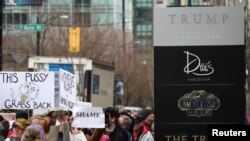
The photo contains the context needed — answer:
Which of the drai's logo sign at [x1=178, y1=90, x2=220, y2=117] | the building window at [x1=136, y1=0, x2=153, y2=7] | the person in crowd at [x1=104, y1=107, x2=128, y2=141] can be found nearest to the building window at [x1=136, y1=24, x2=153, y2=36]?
the building window at [x1=136, y1=0, x2=153, y2=7]

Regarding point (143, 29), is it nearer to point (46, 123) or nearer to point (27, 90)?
point (27, 90)

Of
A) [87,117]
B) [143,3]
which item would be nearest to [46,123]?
[87,117]

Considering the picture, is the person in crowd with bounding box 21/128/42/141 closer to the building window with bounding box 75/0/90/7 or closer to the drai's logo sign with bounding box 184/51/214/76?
the drai's logo sign with bounding box 184/51/214/76

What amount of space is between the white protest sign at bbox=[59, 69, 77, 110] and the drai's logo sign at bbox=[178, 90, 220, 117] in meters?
2.37

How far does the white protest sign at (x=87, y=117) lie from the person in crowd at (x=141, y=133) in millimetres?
658

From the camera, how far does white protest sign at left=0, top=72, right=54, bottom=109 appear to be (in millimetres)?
13656

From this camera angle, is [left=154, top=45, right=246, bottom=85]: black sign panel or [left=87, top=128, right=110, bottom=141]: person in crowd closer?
[left=154, top=45, right=246, bottom=85]: black sign panel

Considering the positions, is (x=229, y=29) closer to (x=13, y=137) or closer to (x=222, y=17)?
(x=222, y=17)

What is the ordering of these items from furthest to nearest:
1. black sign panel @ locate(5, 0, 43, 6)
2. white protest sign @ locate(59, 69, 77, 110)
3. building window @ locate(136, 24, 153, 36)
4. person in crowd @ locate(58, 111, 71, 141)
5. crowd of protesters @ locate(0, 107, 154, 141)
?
1. building window @ locate(136, 24, 153, 36)
2. black sign panel @ locate(5, 0, 43, 6)
3. white protest sign @ locate(59, 69, 77, 110)
4. person in crowd @ locate(58, 111, 71, 141)
5. crowd of protesters @ locate(0, 107, 154, 141)

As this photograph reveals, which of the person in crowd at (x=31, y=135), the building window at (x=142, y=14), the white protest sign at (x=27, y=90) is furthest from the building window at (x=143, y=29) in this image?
the person in crowd at (x=31, y=135)

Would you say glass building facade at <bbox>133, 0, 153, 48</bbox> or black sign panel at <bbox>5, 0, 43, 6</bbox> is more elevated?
black sign panel at <bbox>5, 0, 43, 6</bbox>

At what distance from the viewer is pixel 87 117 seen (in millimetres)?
12766

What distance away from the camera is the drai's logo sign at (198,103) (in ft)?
38.8

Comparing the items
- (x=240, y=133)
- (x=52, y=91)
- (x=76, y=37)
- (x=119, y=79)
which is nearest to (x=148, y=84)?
(x=119, y=79)
